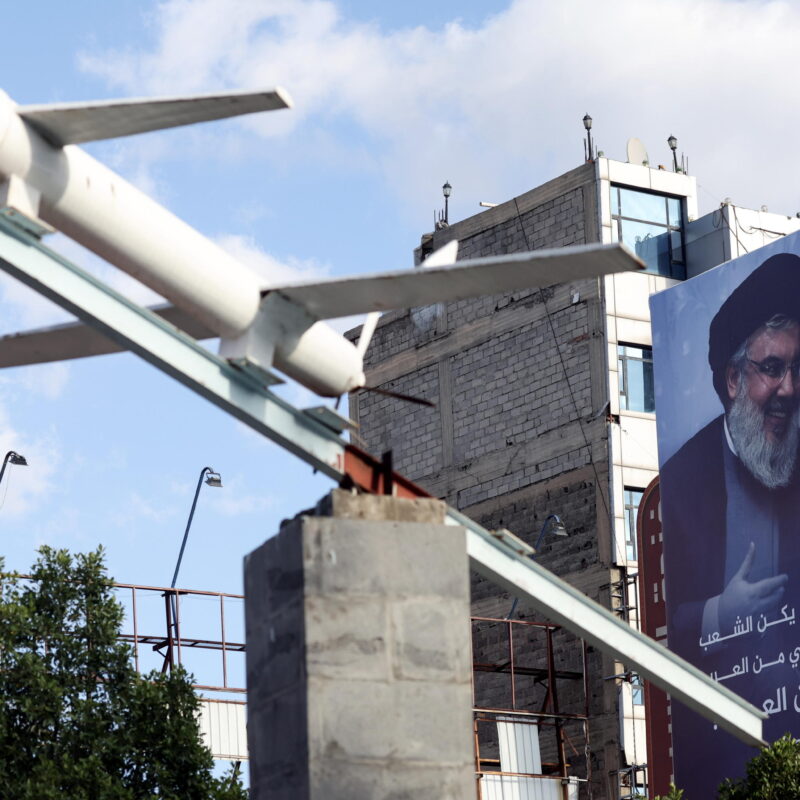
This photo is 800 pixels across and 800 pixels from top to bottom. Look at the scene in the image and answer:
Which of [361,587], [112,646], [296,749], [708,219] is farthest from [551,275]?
[708,219]

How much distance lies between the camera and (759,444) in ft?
118

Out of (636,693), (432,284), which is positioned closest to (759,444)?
(636,693)

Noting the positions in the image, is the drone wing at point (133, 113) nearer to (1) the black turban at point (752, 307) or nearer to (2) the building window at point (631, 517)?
(1) the black turban at point (752, 307)

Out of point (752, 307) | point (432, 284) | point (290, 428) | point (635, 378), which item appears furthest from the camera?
point (635, 378)

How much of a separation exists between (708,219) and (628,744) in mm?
13330

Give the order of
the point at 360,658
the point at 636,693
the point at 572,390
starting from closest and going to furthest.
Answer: the point at 360,658
the point at 636,693
the point at 572,390

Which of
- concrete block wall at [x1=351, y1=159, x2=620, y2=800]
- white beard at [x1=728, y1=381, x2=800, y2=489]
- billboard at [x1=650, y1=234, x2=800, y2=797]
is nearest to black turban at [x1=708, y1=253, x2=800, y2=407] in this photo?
billboard at [x1=650, y1=234, x2=800, y2=797]

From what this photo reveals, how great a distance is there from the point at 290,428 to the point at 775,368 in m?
25.4

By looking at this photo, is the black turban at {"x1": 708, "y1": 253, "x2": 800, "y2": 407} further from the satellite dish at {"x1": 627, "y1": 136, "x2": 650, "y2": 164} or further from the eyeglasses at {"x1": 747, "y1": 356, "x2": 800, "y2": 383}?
the satellite dish at {"x1": 627, "y1": 136, "x2": 650, "y2": 164}

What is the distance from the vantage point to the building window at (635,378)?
4131 centimetres

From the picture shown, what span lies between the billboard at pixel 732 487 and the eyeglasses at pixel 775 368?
0.02m

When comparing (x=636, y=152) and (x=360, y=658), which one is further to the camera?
(x=636, y=152)

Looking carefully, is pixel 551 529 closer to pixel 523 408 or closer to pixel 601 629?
pixel 523 408

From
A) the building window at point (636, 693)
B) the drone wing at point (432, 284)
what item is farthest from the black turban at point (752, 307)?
the drone wing at point (432, 284)
